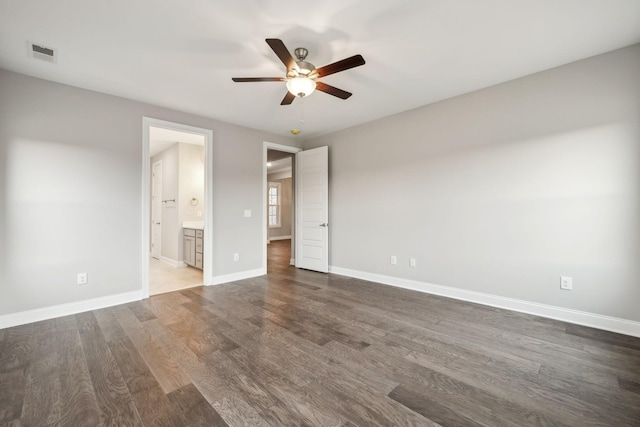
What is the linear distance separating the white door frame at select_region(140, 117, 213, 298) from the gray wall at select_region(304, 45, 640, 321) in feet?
8.67

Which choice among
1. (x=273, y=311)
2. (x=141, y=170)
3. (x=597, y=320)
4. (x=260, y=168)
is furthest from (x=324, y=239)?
(x=597, y=320)

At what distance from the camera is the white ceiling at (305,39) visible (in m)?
2.03

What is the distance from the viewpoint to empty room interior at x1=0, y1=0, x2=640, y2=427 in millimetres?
1805

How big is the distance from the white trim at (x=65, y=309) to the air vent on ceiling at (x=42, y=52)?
8.50ft

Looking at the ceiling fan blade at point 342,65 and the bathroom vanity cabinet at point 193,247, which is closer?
the ceiling fan blade at point 342,65

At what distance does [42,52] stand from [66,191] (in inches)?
55.7

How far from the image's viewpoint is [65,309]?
10.0 feet

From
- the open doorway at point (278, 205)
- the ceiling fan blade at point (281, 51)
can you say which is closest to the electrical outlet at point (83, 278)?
the ceiling fan blade at point (281, 51)

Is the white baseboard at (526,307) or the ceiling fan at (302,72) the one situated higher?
the ceiling fan at (302,72)

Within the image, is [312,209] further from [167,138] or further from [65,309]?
[65,309]

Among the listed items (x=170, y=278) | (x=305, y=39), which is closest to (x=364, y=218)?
(x=305, y=39)

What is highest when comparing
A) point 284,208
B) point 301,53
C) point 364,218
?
point 301,53

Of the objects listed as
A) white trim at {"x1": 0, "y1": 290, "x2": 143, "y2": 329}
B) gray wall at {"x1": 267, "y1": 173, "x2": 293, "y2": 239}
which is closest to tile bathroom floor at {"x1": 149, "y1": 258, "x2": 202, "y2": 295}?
white trim at {"x1": 0, "y1": 290, "x2": 143, "y2": 329}

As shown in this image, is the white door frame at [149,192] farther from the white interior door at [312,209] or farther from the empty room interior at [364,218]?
the white interior door at [312,209]
